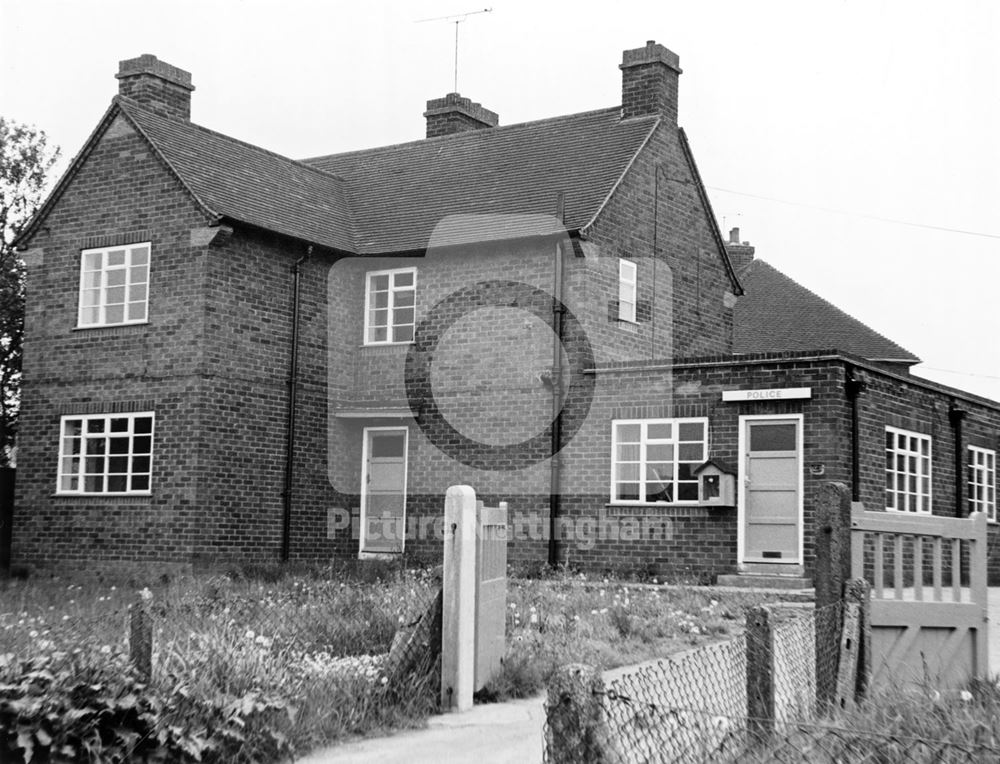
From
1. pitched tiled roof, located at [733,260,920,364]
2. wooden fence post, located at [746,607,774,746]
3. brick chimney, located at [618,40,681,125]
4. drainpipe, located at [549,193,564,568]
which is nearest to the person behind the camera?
wooden fence post, located at [746,607,774,746]

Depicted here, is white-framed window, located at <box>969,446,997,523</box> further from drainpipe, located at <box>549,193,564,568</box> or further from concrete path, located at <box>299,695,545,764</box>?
concrete path, located at <box>299,695,545,764</box>

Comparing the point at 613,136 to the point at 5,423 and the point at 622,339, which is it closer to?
the point at 622,339

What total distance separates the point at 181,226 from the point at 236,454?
13.6 ft

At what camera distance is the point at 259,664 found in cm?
852

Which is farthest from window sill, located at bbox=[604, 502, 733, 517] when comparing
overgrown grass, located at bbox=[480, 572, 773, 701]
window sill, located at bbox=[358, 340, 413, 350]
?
window sill, located at bbox=[358, 340, 413, 350]

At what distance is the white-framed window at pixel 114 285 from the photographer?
24328mm

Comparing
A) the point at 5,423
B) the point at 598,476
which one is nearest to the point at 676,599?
the point at 598,476

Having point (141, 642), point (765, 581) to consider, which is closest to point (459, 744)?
point (141, 642)

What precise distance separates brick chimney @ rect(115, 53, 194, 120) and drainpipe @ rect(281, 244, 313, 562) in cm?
460

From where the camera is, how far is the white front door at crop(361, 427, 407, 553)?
25.3 metres

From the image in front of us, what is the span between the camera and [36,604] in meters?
16.1

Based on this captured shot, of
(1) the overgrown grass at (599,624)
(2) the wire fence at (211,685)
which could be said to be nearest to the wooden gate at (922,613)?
(1) the overgrown grass at (599,624)

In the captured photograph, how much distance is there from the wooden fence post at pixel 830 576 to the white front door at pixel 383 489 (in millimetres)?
17774

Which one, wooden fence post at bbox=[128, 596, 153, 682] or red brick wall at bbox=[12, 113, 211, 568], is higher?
red brick wall at bbox=[12, 113, 211, 568]
